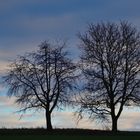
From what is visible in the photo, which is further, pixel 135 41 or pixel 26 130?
pixel 135 41

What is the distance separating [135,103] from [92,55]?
7.57 meters

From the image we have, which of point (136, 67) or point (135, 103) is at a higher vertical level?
point (136, 67)

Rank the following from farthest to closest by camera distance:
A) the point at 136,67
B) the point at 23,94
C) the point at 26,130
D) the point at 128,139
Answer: the point at 136,67 → the point at 23,94 → the point at 26,130 → the point at 128,139

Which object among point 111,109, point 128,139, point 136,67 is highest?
point 136,67

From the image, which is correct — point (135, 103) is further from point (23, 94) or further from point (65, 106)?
point (23, 94)

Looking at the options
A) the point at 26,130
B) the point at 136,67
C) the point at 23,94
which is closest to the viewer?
the point at 26,130

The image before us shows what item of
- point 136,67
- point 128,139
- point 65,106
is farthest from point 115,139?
point 136,67

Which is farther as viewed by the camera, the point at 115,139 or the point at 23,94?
the point at 23,94

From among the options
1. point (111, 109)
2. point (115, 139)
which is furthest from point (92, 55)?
point (115, 139)

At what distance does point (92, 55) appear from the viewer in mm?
59781

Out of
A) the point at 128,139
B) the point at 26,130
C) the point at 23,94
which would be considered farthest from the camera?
the point at 23,94

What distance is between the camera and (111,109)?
5809cm

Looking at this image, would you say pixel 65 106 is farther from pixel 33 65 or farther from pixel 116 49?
pixel 116 49

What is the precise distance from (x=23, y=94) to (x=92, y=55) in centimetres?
1002
